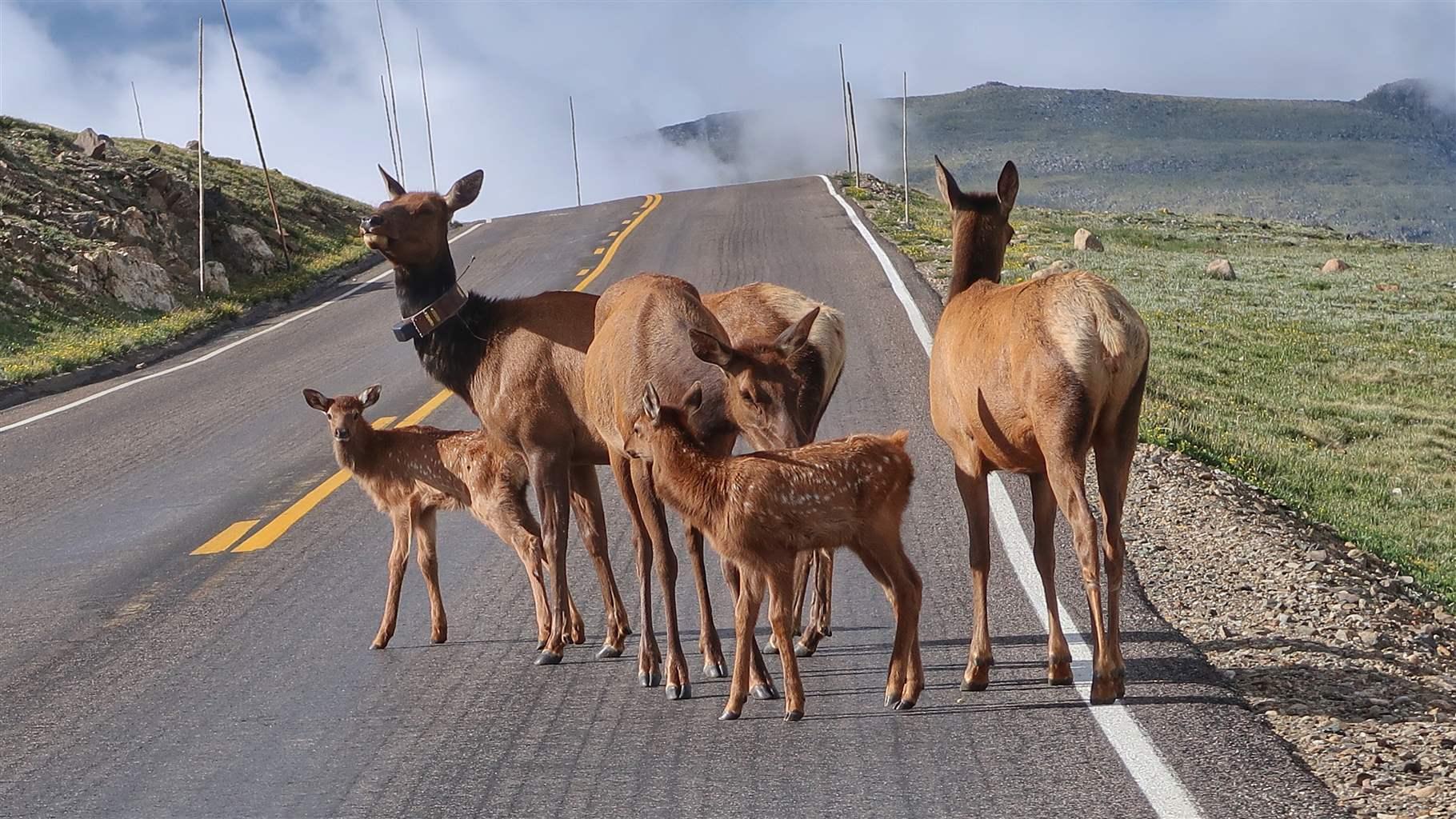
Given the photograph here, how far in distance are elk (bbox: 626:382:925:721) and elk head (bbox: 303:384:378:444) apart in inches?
121

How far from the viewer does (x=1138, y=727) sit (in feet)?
20.7

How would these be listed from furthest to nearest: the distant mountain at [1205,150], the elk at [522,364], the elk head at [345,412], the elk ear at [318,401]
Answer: the distant mountain at [1205,150]
the elk ear at [318,401]
the elk head at [345,412]
the elk at [522,364]

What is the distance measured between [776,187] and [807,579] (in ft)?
117

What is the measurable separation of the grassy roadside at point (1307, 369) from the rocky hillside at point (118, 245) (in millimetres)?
12497

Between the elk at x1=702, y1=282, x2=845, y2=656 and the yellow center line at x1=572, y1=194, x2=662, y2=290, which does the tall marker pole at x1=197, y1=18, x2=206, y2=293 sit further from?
the elk at x1=702, y1=282, x2=845, y2=656

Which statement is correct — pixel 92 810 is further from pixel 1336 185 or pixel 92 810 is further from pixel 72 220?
pixel 1336 185

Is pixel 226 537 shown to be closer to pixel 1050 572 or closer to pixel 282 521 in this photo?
pixel 282 521

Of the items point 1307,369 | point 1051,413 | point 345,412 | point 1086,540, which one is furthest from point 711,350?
point 1307,369

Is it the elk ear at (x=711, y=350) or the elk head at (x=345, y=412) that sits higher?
the elk ear at (x=711, y=350)

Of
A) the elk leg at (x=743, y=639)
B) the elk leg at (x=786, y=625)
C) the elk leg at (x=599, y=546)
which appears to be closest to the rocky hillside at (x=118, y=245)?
the elk leg at (x=599, y=546)

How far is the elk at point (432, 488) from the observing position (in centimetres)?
845

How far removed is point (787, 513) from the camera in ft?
21.5

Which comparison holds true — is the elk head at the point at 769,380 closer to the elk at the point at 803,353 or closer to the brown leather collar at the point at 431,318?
the elk at the point at 803,353

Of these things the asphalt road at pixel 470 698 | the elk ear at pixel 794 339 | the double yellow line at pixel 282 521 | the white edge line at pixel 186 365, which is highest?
the elk ear at pixel 794 339
